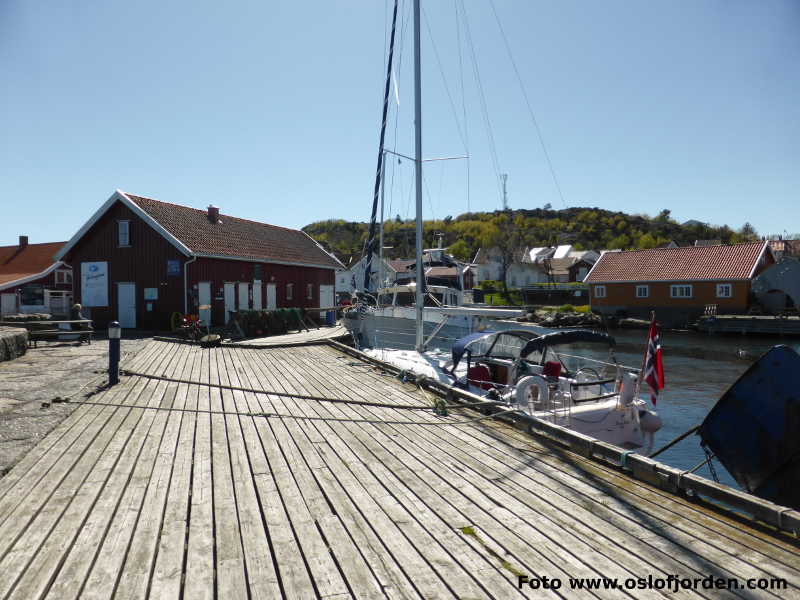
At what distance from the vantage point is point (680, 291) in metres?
45.5

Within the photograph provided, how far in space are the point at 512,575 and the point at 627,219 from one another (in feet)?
529

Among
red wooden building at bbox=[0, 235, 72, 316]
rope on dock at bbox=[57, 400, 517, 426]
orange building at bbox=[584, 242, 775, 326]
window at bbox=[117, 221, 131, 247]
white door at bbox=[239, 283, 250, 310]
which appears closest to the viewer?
rope on dock at bbox=[57, 400, 517, 426]

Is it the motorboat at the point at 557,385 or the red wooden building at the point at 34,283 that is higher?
the red wooden building at the point at 34,283

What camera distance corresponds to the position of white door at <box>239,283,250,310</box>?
26.6 m

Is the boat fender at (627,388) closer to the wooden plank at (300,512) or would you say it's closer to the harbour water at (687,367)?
the harbour water at (687,367)

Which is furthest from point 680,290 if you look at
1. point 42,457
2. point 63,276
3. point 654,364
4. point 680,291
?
point 63,276

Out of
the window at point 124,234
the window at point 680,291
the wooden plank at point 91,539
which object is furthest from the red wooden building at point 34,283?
the window at point 680,291

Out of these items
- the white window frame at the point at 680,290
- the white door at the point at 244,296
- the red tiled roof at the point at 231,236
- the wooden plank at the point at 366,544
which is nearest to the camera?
the wooden plank at the point at 366,544

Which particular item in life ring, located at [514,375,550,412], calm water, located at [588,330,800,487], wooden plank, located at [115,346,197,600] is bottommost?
calm water, located at [588,330,800,487]

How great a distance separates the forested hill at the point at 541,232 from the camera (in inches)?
4596

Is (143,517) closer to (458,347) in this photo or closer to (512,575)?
(512,575)

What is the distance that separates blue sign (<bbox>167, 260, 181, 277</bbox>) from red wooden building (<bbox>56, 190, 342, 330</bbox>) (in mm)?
46

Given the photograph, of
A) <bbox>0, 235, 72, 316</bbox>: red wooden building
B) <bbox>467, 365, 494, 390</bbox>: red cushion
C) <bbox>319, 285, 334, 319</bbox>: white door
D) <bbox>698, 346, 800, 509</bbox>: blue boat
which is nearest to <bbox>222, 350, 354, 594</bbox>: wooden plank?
<bbox>698, 346, 800, 509</bbox>: blue boat

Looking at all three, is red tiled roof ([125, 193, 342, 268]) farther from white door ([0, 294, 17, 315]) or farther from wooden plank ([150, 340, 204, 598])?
wooden plank ([150, 340, 204, 598])
